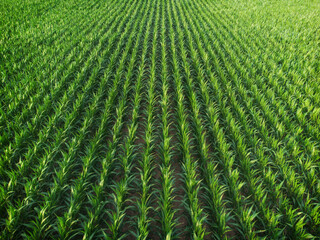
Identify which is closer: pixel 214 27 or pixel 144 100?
pixel 144 100

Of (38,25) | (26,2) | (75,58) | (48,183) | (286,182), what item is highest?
(26,2)

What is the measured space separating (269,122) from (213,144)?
1.30 m

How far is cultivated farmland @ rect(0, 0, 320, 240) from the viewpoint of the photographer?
2.53 meters

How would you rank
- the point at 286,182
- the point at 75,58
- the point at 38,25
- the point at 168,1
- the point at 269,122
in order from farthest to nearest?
the point at 168,1 < the point at 38,25 < the point at 75,58 < the point at 269,122 < the point at 286,182

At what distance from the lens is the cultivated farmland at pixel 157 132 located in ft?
8.31

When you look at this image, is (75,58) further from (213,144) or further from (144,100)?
(213,144)

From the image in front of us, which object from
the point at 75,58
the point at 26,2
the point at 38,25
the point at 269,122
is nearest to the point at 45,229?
the point at 269,122

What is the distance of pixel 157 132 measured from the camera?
3936mm

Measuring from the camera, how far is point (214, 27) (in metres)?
9.75

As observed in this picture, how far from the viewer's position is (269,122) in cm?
413

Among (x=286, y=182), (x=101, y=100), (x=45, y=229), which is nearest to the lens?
(x=45, y=229)

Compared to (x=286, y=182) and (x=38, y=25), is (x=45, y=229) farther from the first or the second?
(x=38, y=25)

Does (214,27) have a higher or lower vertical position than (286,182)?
higher

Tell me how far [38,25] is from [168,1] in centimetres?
1122
